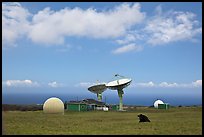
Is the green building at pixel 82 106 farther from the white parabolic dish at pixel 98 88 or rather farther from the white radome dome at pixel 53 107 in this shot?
the white radome dome at pixel 53 107

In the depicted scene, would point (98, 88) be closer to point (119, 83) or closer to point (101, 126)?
point (119, 83)

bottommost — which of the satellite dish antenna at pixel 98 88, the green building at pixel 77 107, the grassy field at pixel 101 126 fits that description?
the grassy field at pixel 101 126

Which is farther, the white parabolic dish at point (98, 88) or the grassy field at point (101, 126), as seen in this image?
the white parabolic dish at point (98, 88)

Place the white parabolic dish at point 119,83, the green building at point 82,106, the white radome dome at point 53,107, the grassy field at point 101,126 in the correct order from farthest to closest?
the green building at point 82,106, the white parabolic dish at point 119,83, the white radome dome at point 53,107, the grassy field at point 101,126

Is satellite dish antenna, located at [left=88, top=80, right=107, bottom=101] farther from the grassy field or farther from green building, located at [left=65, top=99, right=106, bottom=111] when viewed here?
the grassy field

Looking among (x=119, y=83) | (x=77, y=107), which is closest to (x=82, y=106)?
(x=77, y=107)

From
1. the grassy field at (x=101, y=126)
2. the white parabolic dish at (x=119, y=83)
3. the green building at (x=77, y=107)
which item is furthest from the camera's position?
the green building at (x=77, y=107)

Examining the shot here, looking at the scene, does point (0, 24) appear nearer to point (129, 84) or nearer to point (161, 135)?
point (161, 135)

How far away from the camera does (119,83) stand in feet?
220

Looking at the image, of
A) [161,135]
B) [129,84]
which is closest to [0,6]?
[161,135]

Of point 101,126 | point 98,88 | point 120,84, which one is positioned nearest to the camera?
point 101,126

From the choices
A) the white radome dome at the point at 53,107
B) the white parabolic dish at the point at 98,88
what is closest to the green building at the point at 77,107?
the white parabolic dish at the point at 98,88

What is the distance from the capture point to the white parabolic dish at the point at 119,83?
66.5 metres

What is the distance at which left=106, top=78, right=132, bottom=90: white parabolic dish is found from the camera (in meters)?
66.5
